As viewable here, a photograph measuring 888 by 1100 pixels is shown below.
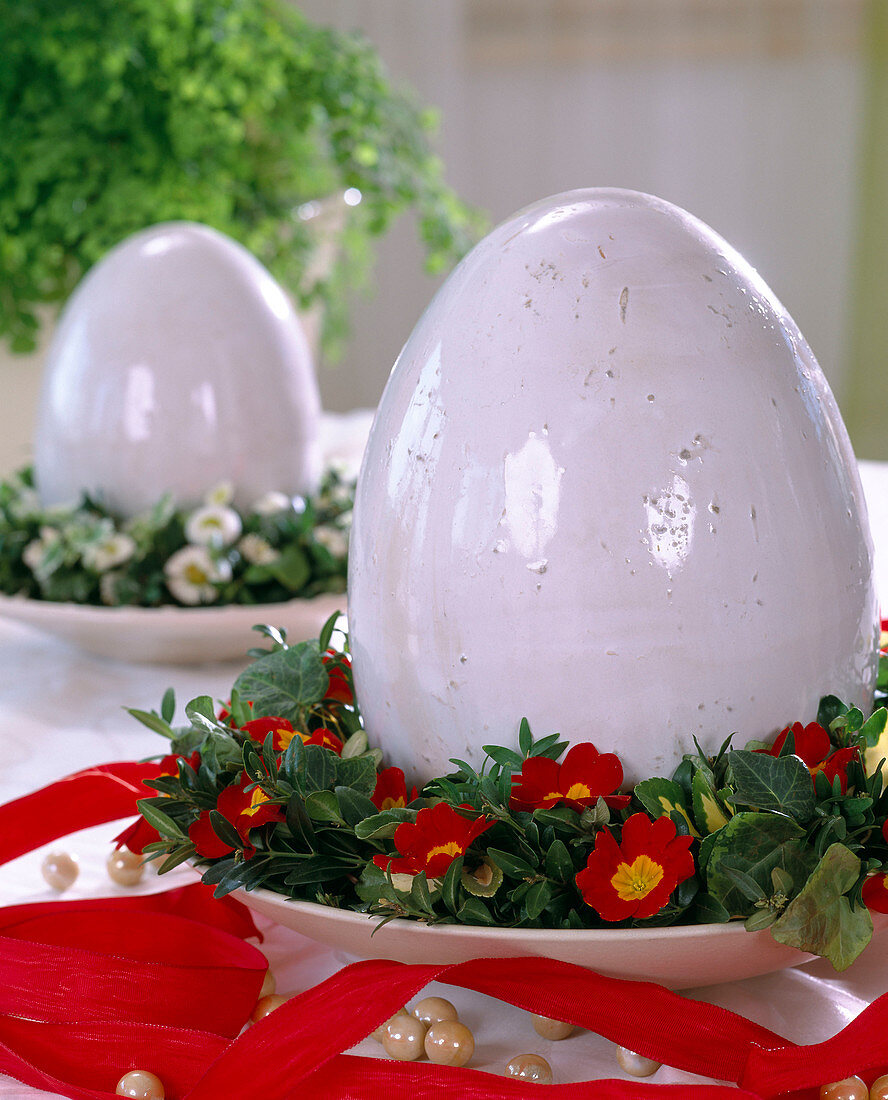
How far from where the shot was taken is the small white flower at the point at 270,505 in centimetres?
80

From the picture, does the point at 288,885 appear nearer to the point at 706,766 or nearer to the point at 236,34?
the point at 706,766

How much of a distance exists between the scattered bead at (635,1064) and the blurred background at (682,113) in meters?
2.88

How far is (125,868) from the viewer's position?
19.5 inches

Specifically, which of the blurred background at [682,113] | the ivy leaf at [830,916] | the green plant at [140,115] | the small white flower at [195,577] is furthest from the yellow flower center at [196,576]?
the blurred background at [682,113]

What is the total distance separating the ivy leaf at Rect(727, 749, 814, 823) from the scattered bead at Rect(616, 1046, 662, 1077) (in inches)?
3.2

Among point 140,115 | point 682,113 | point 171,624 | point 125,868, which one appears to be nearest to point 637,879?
point 125,868

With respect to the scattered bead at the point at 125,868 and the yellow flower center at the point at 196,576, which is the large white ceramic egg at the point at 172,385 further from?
the scattered bead at the point at 125,868

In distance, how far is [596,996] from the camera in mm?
356

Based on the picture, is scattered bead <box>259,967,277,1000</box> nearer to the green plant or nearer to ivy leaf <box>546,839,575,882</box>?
ivy leaf <box>546,839,575,882</box>

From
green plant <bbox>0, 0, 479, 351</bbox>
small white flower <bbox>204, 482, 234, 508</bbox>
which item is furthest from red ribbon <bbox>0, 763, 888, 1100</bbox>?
green plant <bbox>0, 0, 479, 351</bbox>

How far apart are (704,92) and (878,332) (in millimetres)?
773

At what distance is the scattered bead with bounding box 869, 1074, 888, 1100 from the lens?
1.11ft

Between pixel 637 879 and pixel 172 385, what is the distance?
547 millimetres

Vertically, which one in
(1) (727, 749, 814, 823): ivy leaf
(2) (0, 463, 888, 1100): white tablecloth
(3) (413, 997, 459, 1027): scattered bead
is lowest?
(2) (0, 463, 888, 1100): white tablecloth
